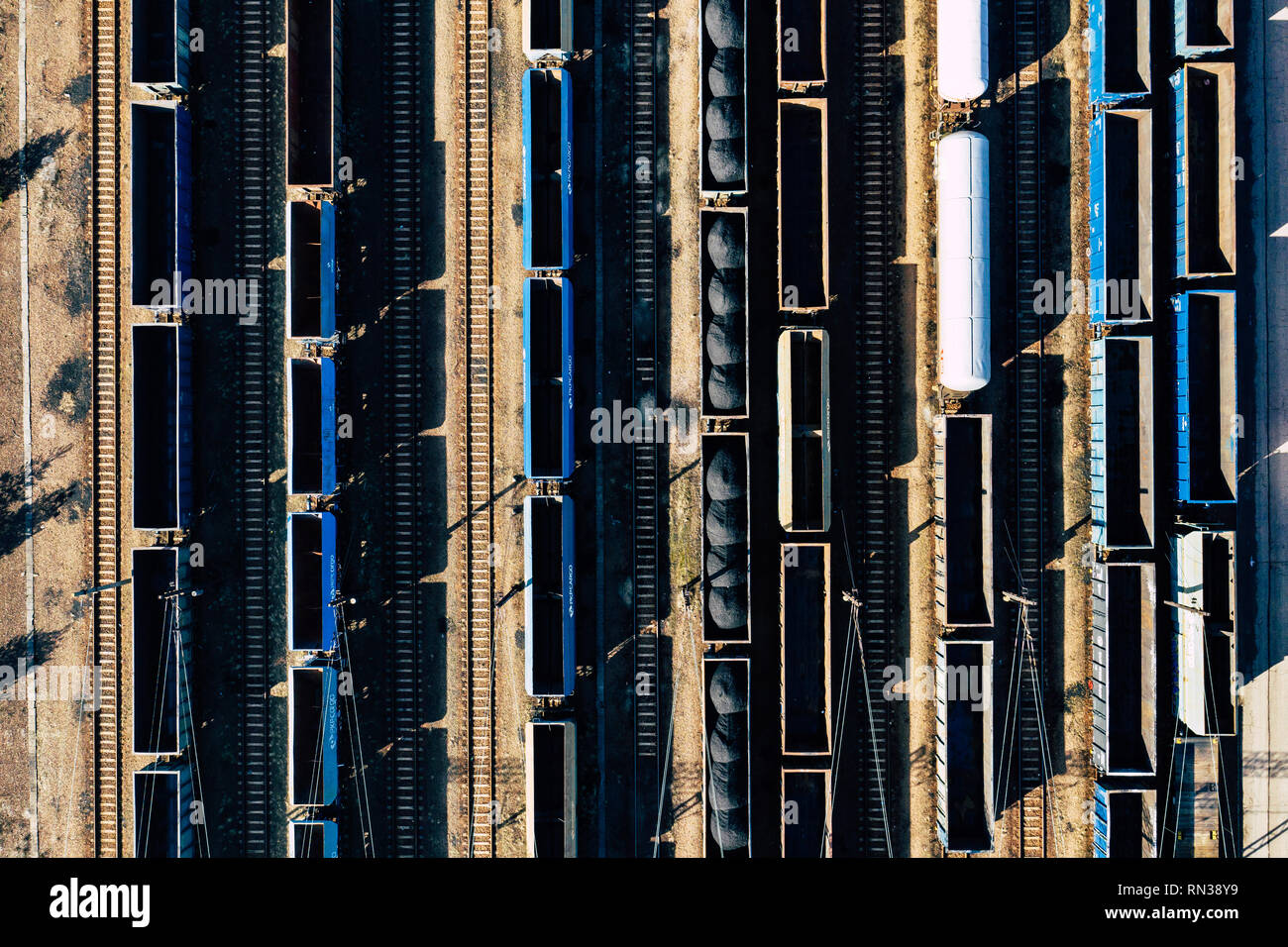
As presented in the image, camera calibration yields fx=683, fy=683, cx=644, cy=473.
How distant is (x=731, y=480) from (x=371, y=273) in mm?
11281

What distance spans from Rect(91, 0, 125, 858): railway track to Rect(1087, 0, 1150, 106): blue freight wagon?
26320 millimetres

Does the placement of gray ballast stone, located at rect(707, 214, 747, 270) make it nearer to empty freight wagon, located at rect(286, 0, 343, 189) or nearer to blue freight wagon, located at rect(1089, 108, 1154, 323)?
blue freight wagon, located at rect(1089, 108, 1154, 323)

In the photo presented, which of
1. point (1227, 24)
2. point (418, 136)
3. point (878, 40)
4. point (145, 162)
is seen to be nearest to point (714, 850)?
point (418, 136)

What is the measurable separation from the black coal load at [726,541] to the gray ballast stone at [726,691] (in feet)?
3.82

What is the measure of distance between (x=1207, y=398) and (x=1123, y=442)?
2.34 metres

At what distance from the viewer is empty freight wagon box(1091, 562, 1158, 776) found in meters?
17.9

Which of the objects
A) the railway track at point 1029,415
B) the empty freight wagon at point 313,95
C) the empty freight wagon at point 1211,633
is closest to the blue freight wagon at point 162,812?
the empty freight wagon at point 313,95

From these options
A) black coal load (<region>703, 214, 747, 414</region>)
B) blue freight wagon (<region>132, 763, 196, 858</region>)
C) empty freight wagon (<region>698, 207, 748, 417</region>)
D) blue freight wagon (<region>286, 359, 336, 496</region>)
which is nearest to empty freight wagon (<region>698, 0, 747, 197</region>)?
empty freight wagon (<region>698, 207, 748, 417</region>)

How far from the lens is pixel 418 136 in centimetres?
1853

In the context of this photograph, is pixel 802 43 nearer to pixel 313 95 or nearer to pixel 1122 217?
pixel 1122 217

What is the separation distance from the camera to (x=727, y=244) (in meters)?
17.7

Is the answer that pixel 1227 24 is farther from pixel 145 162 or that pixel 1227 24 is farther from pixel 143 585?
pixel 143 585

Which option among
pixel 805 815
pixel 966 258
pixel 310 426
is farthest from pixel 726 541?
pixel 310 426
